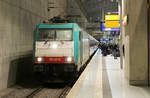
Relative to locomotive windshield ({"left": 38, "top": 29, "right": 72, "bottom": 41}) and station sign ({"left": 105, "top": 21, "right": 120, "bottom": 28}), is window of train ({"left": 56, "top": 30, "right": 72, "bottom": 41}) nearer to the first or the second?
locomotive windshield ({"left": 38, "top": 29, "right": 72, "bottom": 41})

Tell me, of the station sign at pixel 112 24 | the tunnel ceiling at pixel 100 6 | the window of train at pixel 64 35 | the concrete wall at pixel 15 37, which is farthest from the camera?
the tunnel ceiling at pixel 100 6

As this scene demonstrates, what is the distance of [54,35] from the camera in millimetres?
9375

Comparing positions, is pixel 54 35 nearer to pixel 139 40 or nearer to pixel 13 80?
pixel 13 80

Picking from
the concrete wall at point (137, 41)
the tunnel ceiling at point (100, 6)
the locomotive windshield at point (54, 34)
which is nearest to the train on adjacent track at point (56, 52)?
the locomotive windshield at point (54, 34)

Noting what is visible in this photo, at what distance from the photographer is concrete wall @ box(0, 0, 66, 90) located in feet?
28.1

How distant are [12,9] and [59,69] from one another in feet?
11.4

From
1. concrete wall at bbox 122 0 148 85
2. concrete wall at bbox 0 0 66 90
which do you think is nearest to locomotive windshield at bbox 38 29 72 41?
concrete wall at bbox 0 0 66 90

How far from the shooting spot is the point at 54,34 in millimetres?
9383

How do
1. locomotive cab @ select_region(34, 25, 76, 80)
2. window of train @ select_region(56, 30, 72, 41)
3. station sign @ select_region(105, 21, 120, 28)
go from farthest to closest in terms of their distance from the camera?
station sign @ select_region(105, 21, 120, 28)
window of train @ select_region(56, 30, 72, 41)
locomotive cab @ select_region(34, 25, 76, 80)

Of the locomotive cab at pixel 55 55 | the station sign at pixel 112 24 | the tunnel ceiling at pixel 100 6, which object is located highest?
the tunnel ceiling at pixel 100 6

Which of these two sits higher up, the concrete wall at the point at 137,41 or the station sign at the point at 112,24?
the station sign at the point at 112,24

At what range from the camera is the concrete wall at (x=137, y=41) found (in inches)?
259

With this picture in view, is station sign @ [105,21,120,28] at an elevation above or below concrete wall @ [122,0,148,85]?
above

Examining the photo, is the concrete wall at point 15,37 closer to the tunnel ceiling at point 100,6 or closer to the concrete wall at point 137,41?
the concrete wall at point 137,41
